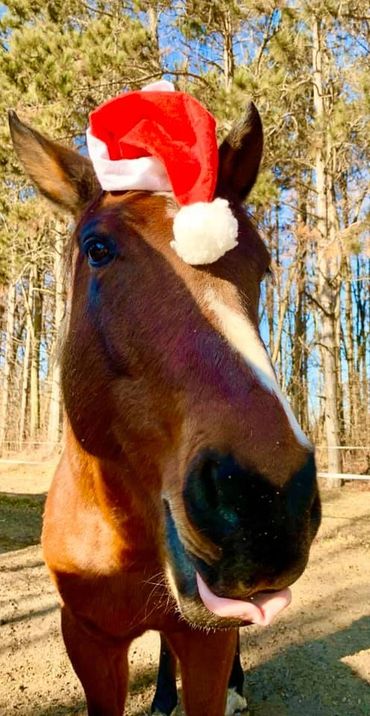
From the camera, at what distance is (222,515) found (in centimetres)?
120

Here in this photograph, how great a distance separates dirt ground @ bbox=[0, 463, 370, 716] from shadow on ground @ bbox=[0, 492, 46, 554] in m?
0.33

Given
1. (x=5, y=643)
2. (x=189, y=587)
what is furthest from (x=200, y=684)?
(x=5, y=643)

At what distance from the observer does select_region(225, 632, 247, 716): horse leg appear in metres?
3.40

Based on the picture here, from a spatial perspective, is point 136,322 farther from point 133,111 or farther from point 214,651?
point 214,651

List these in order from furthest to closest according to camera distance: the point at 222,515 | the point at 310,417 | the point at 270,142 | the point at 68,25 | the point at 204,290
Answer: the point at 310,417 < the point at 68,25 < the point at 270,142 < the point at 204,290 < the point at 222,515

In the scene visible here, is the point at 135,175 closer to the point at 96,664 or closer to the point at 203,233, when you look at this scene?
the point at 203,233

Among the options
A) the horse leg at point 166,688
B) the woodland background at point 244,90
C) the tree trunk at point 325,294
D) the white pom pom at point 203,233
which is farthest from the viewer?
the tree trunk at point 325,294

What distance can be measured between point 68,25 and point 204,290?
43.5 ft

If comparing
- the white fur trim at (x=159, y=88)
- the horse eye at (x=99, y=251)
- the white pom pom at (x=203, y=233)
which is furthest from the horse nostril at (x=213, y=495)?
the white fur trim at (x=159, y=88)

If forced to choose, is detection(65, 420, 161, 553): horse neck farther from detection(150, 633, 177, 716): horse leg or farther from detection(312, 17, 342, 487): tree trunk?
detection(312, 17, 342, 487): tree trunk

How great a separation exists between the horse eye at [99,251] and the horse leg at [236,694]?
2.55 meters

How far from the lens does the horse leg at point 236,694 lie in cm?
340

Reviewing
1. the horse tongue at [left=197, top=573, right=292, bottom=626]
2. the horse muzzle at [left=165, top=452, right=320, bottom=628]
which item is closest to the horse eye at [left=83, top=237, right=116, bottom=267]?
the horse muzzle at [left=165, top=452, right=320, bottom=628]

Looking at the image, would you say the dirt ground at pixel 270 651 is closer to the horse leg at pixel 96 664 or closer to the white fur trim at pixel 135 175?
the horse leg at pixel 96 664
